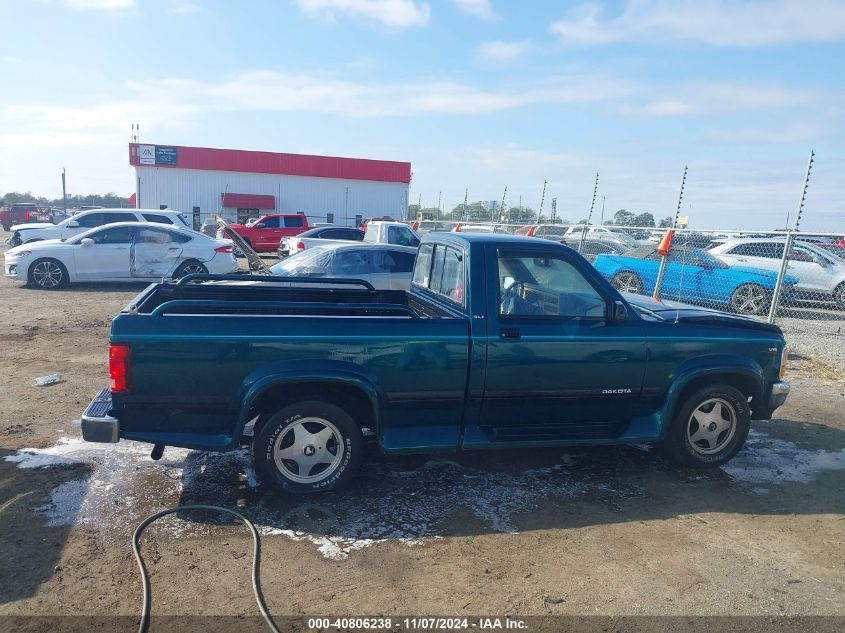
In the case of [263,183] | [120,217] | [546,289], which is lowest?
[120,217]

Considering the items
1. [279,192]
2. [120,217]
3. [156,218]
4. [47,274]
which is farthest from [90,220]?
[279,192]

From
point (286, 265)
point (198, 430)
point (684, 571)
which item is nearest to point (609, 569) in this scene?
point (684, 571)

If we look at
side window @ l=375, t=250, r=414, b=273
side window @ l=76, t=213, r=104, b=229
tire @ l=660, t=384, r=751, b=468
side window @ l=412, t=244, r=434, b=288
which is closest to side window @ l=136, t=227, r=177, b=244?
side window @ l=76, t=213, r=104, b=229

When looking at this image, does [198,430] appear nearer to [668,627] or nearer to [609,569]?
[609,569]

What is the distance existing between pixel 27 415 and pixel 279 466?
10.2 ft

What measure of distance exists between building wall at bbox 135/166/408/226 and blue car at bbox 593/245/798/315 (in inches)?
1070

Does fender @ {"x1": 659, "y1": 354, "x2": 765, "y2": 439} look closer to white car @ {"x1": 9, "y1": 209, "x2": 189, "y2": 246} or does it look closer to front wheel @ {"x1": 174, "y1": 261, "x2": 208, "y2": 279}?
front wheel @ {"x1": 174, "y1": 261, "x2": 208, "y2": 279}

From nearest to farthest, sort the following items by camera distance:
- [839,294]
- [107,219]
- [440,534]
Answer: [440,534] → [839,294] → [107,219]

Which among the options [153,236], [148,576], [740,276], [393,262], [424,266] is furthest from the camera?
[153,236]

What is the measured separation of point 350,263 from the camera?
10641mm

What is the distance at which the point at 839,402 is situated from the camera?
7.43 metres

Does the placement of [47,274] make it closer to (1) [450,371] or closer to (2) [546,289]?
(1) [450,371]

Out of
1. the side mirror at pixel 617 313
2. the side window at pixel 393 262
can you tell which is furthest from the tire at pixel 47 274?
the side mirror at pixel 617 313

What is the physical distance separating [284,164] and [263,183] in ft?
6.15
